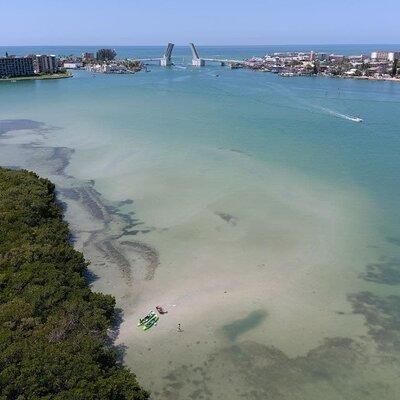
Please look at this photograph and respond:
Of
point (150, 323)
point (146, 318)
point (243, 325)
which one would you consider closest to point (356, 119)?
point (243, 325)

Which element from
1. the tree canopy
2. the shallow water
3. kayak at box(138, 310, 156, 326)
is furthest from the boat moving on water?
kayak at box(138, 310, 156, 326)

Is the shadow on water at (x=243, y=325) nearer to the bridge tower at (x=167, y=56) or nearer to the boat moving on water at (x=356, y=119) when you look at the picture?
the boat moving on water at (x=356, y=119)

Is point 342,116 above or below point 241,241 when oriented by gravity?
above

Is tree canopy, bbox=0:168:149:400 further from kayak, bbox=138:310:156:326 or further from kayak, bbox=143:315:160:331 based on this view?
kayak, bbox=143:315:160:331

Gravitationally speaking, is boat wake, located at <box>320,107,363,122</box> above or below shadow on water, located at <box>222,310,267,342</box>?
above

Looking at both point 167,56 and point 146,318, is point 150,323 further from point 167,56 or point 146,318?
point 167,56

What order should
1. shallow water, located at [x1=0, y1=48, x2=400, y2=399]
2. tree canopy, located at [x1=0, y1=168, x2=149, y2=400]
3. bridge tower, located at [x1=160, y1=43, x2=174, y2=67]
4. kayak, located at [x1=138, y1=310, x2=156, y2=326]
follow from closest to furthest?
tree canopy, located at [x1=0, y1=168, x2=149, y2=400] < shallow water, located at [x1=0, y1=48, x2=400, y2=399] < kayak, located at [x1=138, y1=310, x2=156, y2=326] < bridge tower, located at [x1=160, y1=43, x2=174, y2=67]
